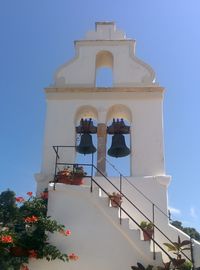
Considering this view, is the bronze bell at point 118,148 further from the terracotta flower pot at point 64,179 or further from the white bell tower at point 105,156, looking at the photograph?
the terracotta flower pot at point 64,179

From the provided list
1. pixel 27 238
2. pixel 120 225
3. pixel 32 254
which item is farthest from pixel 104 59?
pixel 32 254

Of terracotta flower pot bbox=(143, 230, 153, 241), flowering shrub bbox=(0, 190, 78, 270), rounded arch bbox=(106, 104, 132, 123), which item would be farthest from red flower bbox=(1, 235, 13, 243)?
rounded arch bbox=(106, 104, 132, 123)

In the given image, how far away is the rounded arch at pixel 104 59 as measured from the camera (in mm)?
13773

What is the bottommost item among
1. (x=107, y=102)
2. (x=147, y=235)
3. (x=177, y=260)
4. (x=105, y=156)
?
(x=177, y=260)

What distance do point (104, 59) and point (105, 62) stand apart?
0.48 ft

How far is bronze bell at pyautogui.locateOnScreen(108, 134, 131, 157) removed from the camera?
11973 millimetres

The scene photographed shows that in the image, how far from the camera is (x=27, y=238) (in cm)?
851

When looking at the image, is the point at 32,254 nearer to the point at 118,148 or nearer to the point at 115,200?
the point at 115,200

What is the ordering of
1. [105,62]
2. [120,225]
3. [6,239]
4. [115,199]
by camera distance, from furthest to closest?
[105,62]
[115,199]
[120,225]
[6,239]

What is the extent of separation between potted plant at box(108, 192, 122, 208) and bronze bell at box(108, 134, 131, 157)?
183 centimetres

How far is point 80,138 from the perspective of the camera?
12344 mm

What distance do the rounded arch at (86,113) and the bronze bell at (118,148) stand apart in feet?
3.64

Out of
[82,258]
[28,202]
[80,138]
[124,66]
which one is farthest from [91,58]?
[82,258]

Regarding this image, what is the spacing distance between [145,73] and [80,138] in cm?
321
